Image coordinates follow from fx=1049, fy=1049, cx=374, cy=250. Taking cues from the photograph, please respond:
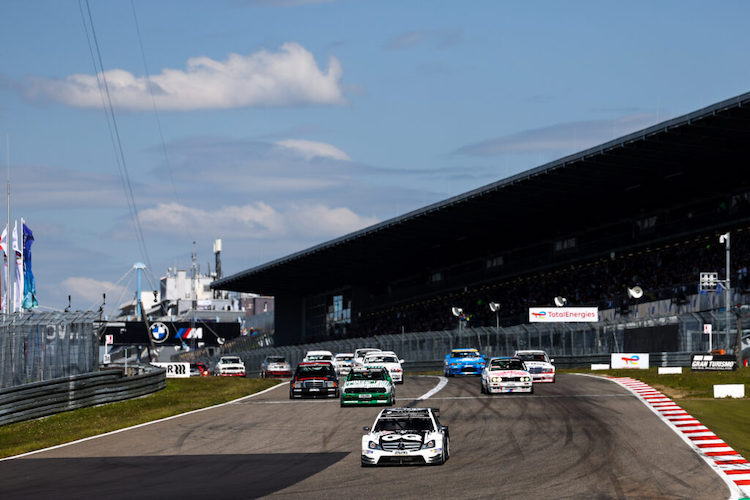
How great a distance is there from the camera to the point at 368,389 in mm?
32312

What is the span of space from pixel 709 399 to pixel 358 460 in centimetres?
1617

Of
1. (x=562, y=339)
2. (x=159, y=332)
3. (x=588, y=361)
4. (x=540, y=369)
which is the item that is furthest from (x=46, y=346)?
(x=159, y=332)

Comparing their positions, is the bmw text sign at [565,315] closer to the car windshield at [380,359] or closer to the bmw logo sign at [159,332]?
the car windshield at [380,359]

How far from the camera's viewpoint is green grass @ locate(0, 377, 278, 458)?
25.5 m

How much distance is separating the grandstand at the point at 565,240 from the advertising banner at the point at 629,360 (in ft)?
29.0

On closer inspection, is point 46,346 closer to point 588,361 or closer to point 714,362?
point 714,362

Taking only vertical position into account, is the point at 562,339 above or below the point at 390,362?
above

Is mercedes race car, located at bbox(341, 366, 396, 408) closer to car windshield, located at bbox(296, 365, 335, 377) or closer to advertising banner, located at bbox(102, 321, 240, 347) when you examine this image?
car windshield, located at bbox(296, 365, 335, 377)

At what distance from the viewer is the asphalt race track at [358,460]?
16.4 m

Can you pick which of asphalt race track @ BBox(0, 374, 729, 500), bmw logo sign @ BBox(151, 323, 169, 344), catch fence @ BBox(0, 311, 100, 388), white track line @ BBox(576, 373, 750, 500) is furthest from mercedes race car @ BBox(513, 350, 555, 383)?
bmw logo sign @ BBox(151, 323, 169, 344)

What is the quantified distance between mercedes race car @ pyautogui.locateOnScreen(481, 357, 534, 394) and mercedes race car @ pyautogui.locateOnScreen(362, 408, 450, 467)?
16.0 meters

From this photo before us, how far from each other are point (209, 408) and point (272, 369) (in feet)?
81.3

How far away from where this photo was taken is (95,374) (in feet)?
112

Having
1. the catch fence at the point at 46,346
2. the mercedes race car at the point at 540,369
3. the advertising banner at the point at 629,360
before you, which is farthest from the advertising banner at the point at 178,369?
the catch fence at the point at 46,346
